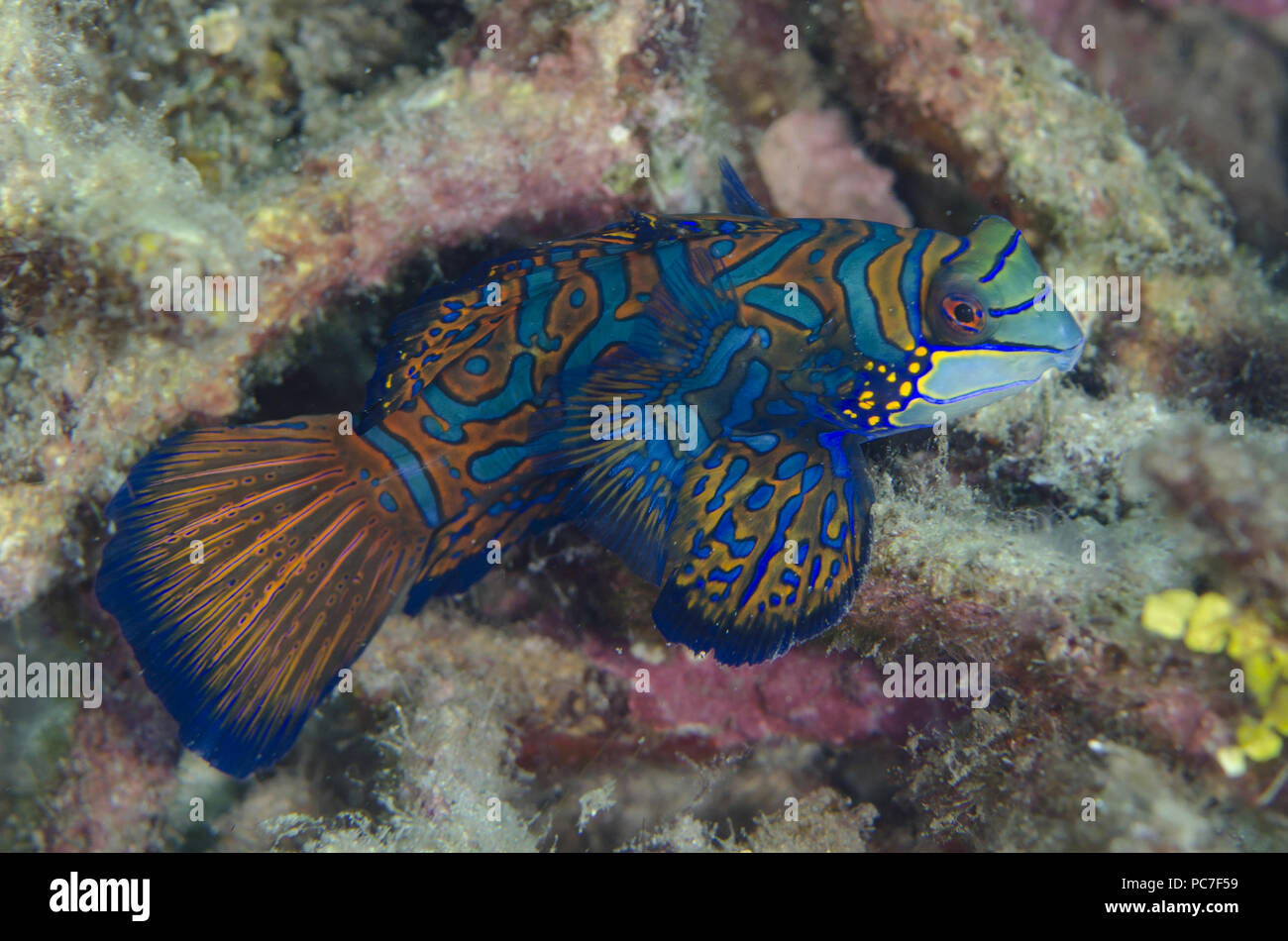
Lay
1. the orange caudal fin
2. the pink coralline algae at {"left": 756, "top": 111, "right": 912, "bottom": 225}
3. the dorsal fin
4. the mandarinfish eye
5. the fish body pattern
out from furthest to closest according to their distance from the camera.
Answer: the pink coralline algae at {"left": 756, "top": 111, "right": 912, "bottom": 225}
the dorsal fin
the orange caudal fin
the fish body pattern
the mandarinfish eye

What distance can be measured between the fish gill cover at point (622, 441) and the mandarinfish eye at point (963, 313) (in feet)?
0.04

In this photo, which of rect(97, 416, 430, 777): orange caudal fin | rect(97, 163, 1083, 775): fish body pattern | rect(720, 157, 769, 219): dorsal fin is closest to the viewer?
rect(97, 163, 1083, 775): fish body pattern

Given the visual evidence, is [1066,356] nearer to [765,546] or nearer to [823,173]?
[765,546]

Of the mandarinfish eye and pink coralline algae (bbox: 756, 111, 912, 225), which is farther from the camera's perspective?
pink coralline algae (bbox: 756, 111, 912, 225)

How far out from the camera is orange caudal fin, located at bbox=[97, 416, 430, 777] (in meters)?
3.44

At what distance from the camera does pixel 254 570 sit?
11.7 ft

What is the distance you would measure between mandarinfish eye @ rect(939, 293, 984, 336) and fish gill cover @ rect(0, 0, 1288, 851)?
13mm

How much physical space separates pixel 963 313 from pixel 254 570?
3.50m

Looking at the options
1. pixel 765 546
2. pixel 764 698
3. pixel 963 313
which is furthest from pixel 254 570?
pixel 963 313

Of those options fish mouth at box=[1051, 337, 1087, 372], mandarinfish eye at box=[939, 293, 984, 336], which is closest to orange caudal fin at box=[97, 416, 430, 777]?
mandarinfish eye at box=[939, 293, 984, 336]

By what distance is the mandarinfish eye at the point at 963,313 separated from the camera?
3.08 metres

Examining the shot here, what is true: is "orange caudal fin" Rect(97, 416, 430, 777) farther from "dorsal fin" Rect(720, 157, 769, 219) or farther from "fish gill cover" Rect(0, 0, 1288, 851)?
"dorsal fin" Rect(720, 157, 769, 219)

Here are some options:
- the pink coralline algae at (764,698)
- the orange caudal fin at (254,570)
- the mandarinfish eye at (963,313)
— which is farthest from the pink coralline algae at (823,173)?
the orange caudal fin at (254,570)
